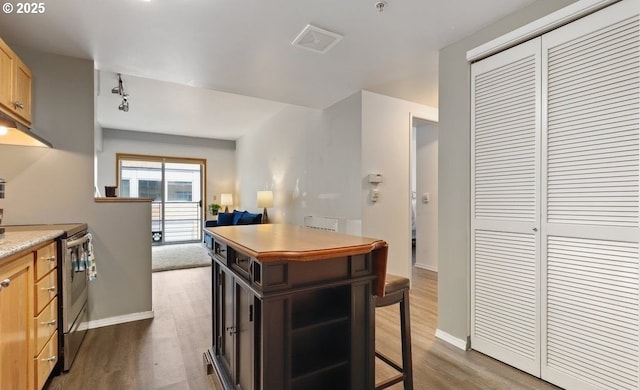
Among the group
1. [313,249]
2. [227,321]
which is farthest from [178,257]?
[313,249]

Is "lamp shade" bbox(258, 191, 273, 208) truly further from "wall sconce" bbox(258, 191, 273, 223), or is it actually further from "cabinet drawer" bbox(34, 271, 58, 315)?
"cabinet drawer" bbox(34, 271, 58, 315)

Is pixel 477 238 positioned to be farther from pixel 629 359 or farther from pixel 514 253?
pixel 629 359

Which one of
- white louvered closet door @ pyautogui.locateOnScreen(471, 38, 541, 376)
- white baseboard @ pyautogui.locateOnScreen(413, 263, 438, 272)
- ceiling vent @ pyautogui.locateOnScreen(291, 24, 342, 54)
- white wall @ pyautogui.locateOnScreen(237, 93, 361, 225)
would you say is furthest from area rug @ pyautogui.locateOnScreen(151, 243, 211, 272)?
white louvered closet door @ pyautogui.locateOnScreen(471, 38, 541, 376)

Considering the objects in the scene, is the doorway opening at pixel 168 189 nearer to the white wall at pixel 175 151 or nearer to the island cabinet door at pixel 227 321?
the white wall at pixel 175 151

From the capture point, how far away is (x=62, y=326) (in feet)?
6.61

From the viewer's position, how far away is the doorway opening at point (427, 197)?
4.99 meters

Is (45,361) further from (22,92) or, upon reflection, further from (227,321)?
(22,92)

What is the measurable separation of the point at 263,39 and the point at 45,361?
2.54 meters

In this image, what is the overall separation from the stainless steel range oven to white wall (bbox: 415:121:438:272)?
4.50 m

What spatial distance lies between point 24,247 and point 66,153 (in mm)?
1573

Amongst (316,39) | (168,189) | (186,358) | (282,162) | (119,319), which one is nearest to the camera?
(186,358)

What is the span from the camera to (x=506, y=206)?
6.89 ft

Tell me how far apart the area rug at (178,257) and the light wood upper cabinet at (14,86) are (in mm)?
2848

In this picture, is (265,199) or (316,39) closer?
(316,39)
